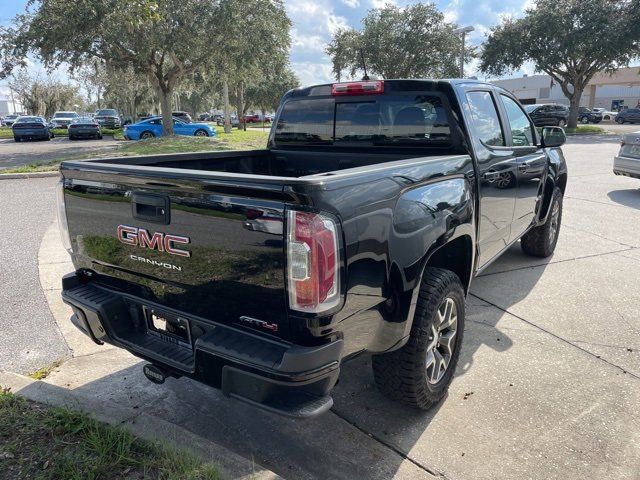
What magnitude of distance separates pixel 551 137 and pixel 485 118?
1.50m

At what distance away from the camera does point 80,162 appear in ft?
9.21

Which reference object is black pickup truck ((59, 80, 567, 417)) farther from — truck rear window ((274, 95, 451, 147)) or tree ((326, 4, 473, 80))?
tree ((326, 4, 473, 80))

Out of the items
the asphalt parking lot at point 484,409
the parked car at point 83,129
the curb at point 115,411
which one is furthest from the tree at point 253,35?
the asphalt parking lot at point 484,409

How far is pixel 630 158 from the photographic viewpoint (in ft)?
32.0

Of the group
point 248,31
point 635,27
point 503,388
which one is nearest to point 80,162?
point 503,388

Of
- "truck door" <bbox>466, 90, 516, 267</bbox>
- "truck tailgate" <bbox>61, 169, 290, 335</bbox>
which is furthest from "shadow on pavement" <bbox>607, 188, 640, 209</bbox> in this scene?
"truck tailgate" <bbox>61, 169, 290, 335</bbox>

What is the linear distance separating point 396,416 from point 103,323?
1.80 meters

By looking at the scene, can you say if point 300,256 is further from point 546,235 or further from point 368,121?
point 546,235

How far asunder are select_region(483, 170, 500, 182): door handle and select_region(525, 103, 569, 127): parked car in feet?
99.1

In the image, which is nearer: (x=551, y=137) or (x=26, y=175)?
(x=551, y=137)

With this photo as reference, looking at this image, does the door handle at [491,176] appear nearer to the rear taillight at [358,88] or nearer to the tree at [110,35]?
the rear taillight at [358,88]

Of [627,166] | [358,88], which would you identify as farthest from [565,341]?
[627,166]

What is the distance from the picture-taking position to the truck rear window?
3535mm

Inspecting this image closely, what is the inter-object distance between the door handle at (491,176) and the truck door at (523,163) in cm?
52
